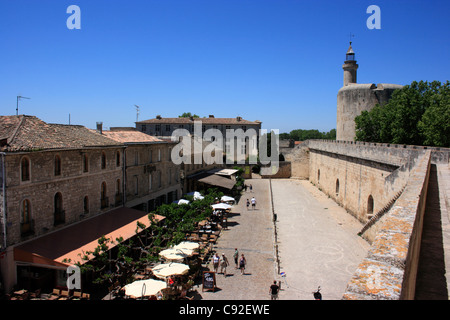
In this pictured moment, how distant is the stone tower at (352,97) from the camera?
38250mm

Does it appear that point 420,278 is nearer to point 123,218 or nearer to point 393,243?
point 393,243

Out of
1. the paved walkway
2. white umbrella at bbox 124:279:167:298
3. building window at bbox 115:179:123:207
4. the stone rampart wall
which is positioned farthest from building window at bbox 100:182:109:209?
the stone rampart wall

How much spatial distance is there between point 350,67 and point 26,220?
41848 millimetres

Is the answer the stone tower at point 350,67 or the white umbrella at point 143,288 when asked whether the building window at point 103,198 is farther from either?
the stone tower at point 350,67

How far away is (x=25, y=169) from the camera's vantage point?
1249 centimetres

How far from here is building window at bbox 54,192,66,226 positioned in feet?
46.1

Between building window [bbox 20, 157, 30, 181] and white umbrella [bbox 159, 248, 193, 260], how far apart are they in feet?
Answer: 19.9

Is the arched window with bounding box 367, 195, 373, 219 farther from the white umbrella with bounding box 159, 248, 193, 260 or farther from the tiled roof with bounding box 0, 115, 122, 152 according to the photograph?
the tiled roof with bounding box 0, 115, 122, 152

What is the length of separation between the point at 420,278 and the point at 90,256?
1100cm

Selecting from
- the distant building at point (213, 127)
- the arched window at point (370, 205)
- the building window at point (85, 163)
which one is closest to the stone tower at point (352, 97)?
the arched window at point (370, 205)

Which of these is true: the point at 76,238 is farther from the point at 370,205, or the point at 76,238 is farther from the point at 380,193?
the point at 370,205
